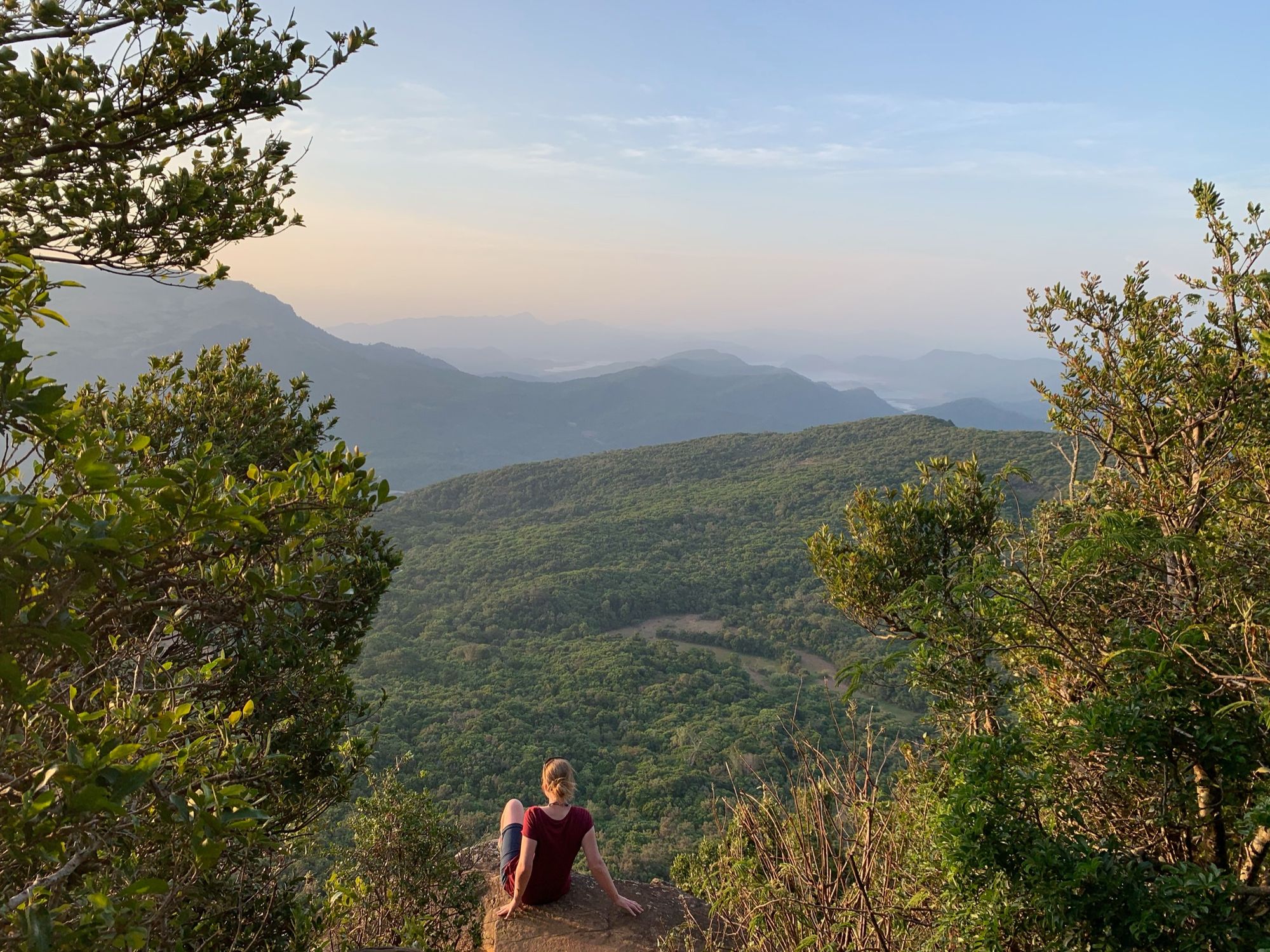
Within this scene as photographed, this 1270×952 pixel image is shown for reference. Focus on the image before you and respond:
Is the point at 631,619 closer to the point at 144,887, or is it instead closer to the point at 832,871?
the point at 832,871

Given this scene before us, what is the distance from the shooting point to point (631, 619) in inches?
2050

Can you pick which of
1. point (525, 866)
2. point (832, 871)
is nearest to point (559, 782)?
point (525, 866)

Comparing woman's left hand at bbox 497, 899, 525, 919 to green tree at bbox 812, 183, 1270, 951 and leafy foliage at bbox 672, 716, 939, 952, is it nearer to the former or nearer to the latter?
leafy foliage at bbox 672, 716, 939, 952

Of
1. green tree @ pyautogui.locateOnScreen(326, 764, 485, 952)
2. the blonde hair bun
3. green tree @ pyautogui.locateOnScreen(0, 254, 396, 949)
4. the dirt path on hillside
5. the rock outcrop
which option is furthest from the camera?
the dirt path on hillside

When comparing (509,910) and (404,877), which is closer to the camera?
(509,910)

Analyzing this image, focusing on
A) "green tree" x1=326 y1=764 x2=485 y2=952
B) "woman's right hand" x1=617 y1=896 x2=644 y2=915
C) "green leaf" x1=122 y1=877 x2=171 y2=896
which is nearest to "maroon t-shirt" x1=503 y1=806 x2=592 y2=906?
"woman's right hand" x1=617 y1=896 x2=644 y2=915

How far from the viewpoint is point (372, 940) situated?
6.55m

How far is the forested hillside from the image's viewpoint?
25.2 m

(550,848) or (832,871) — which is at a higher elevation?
(832,871)

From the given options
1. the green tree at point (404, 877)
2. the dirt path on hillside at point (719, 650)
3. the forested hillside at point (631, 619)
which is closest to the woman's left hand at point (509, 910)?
the green tree at point (404, 877)

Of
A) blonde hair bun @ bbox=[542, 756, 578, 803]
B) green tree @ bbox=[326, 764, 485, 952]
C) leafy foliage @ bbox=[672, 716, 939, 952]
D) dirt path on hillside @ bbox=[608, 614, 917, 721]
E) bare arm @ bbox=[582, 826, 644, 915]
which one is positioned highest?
leafy foliage @ bbox=[672, 716, 939, 952]

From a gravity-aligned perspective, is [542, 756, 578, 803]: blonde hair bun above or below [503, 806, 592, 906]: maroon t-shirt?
above

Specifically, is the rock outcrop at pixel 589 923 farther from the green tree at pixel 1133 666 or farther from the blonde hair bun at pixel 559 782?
the green tree at pixel 1133 666

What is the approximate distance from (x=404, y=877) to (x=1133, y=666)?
22.5 ft
